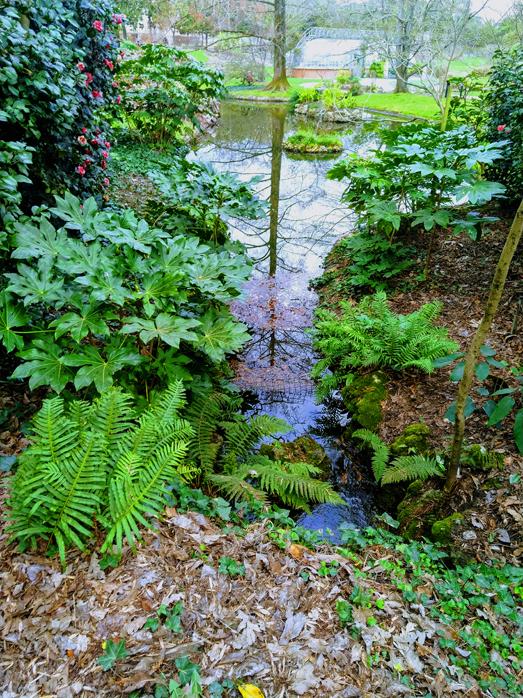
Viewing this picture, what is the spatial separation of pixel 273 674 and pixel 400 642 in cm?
58

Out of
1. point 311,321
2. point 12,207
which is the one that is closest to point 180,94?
point 311,321

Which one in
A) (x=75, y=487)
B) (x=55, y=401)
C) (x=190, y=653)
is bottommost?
(x=190, y=653)

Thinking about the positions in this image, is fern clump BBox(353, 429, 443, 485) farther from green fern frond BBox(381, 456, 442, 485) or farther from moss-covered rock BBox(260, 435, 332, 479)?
moss-covered rock BBox(260, 435, 332, 479)

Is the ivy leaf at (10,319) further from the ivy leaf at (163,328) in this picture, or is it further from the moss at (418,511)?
the moss at (418,511)

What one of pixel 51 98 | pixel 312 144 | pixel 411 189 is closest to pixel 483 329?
pixel 411 189

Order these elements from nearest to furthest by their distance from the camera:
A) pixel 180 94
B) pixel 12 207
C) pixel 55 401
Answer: pixel 55 401
pixel 12 207
pixel 180 94

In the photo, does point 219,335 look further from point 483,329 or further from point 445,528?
point 445,528

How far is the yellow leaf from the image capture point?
1.57 meters

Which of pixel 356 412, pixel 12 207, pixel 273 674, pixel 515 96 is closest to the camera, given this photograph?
pixel 273 674

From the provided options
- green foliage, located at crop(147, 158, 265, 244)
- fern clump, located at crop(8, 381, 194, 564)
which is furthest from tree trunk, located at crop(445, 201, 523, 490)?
green foliage, located at crop(147, 158, 265, 244)

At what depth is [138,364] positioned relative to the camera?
294 cm

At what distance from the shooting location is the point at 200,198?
14.9 feet

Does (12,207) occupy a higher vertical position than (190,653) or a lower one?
higher

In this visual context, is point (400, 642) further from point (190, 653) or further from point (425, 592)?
point (190, 653)
